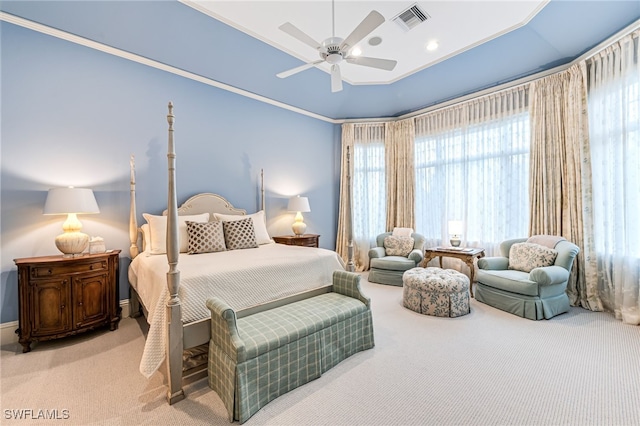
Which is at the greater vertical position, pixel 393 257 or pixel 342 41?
pixel 342 41

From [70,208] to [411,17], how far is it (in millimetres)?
4353

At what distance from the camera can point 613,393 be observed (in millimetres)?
1932

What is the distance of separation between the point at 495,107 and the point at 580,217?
2135 millimetres

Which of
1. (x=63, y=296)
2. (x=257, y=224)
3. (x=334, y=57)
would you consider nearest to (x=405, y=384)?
(x=257, y=224)

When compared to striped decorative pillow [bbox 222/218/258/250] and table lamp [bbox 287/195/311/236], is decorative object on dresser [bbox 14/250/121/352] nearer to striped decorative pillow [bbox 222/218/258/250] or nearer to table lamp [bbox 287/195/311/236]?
striped decorative pillow [bbox 222/218/258/250]

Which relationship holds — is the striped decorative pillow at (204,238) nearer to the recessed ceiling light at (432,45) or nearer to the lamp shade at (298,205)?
the lamp shade at (298,205)

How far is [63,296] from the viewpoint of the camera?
269 cm

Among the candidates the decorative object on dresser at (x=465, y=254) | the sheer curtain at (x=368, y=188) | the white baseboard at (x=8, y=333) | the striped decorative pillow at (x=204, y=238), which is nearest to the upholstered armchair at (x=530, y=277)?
the decorative object on dresser at (x=465, y=254)

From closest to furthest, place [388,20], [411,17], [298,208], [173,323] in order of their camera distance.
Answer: [173,323] → [411,17] → [388,20] → [298,208]

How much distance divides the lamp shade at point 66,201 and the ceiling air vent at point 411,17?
4.12 meters

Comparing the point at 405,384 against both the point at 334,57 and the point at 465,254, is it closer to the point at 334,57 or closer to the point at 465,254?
the point at 465,254

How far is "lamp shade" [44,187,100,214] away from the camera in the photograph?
8.91ft

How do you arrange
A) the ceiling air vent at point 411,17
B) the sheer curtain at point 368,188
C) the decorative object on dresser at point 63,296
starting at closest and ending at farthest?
the decorative object on dresser at point 63,296, the ceiling air vent at point 411,17, the sheer curtain at point 368,188

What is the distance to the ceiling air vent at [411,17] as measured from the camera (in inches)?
124
